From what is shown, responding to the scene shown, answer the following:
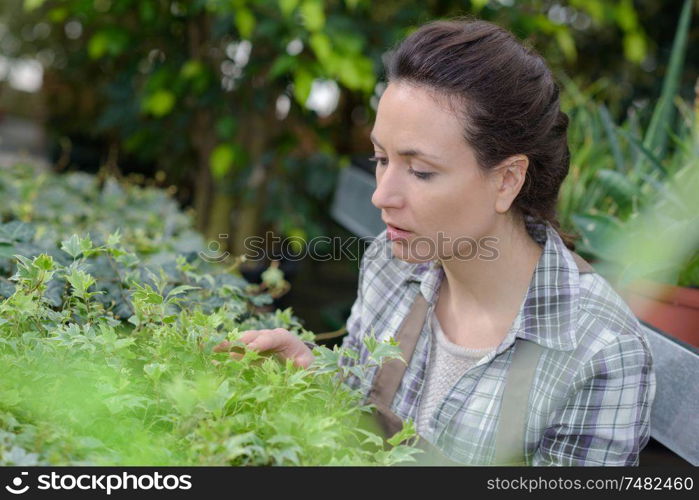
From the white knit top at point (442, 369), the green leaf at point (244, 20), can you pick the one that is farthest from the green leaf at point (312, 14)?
the white knit top at point (442, 369)

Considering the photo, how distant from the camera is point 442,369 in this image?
5.97ft

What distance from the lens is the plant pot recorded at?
6.72 ft

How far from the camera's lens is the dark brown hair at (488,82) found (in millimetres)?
1626

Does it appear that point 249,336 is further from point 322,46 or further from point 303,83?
point 303,83

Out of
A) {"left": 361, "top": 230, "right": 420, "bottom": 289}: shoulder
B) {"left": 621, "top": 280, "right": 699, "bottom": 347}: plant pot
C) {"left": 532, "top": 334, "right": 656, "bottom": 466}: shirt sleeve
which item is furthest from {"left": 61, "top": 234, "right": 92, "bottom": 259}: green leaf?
{"left": 621, "top": 280, "right": 699, "bottom": 347}: plant pot

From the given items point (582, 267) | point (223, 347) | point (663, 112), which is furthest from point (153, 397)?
point (663, 112)

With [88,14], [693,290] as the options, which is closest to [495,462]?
Answer: [693,290]

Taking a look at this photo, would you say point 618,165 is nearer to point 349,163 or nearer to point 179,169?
point 349,163

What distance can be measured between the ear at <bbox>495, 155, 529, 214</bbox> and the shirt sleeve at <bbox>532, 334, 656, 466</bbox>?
0.37 metres

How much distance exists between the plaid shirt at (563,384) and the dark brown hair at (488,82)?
262 millimetres

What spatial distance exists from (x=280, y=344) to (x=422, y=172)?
17.8 inches

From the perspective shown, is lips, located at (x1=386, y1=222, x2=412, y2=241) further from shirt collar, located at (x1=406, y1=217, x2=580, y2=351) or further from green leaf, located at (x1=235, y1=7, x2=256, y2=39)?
green leaf, located at (x1=235, y1=7, x2=256, y2=39)

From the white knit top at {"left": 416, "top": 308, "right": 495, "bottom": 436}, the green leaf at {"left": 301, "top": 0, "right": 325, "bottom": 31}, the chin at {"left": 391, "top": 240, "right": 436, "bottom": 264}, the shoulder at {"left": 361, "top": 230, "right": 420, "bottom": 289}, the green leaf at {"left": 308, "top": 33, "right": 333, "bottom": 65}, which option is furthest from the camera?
the green leaf at {"left": 308, "top": 33, "right": 333, "bottom": 65}

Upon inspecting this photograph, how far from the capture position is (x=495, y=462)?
5.29 ft
